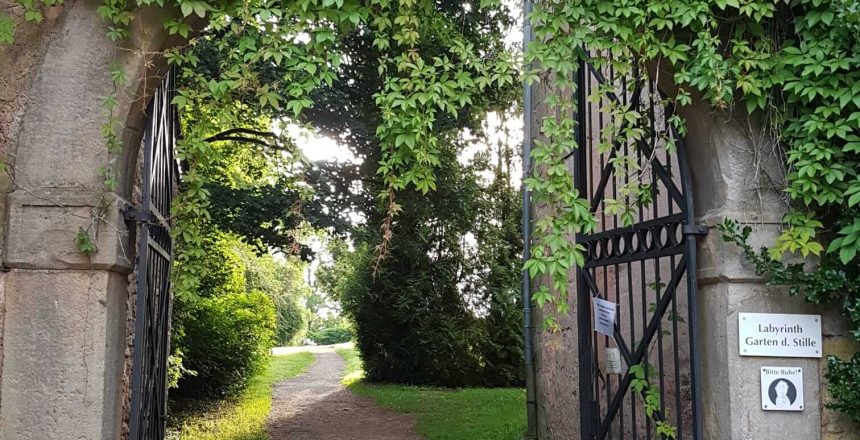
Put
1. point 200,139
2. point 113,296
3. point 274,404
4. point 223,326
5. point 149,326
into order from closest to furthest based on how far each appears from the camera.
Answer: point 113,296
point 200,139
point 149,326
point 223,326
point 274,404

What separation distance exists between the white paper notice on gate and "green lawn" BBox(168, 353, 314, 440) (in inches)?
306

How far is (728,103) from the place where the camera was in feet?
11.1

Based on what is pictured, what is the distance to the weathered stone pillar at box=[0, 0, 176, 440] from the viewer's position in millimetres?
3236

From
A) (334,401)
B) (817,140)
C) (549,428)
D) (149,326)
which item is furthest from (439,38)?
(334,401)

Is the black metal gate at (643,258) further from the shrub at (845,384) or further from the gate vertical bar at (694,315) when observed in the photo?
the shrub at (845,384)

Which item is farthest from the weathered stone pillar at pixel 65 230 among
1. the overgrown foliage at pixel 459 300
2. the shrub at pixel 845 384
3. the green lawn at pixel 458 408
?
the overgrown foliage at pixel 459 300

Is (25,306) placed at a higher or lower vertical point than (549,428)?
higher

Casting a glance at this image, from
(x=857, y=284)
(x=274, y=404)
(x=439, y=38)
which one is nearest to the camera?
(x=857, y=284)

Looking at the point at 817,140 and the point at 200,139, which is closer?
the point at 817,140

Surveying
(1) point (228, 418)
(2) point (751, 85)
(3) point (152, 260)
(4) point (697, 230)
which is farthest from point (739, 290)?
(1) point (228, 418)

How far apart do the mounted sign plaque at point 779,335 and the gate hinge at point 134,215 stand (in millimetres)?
2890

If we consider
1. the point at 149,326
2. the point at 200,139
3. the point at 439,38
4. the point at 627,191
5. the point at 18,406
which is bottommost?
the point at 18,406

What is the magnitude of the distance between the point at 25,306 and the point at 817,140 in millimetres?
3619

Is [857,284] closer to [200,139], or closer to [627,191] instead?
[627,191]
